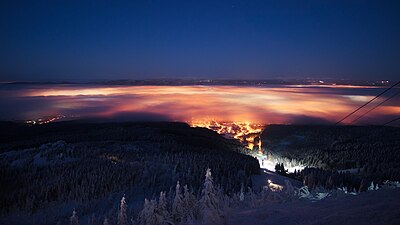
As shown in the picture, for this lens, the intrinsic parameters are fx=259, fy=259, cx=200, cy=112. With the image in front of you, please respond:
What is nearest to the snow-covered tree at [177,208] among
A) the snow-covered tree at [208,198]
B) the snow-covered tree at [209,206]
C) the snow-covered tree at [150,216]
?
the snow-covered tree at [150,216]

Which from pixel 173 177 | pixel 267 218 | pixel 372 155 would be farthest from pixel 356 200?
pixel 372 155

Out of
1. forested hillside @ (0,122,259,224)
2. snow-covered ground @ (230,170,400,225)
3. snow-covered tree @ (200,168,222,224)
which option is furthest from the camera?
forested hillside @ (0,122,259,224)

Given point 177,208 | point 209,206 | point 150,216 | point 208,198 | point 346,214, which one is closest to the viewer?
point 346,214

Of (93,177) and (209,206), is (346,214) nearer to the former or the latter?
(209,206)

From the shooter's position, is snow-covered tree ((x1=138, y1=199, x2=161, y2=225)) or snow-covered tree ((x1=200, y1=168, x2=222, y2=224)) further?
snow-covered tree ((x1=138, y1=199, x2=161, y2=225))

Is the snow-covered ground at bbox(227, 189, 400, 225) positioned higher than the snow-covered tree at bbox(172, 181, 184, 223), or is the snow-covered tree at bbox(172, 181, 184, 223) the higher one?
the snow-covered ground at bbox(227, 189, 400, 225)

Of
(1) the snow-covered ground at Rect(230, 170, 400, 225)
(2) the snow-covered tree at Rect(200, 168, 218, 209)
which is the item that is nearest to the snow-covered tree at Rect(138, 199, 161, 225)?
(2) the snow-covered tree at Rect(200, 168, 218, 209)

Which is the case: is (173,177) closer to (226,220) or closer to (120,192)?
(120,192)

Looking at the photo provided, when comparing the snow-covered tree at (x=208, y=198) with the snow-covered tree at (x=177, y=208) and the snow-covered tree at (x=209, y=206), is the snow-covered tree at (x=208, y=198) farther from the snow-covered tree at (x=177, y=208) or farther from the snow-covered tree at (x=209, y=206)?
the snow-covered tree at (x=177, y=208)

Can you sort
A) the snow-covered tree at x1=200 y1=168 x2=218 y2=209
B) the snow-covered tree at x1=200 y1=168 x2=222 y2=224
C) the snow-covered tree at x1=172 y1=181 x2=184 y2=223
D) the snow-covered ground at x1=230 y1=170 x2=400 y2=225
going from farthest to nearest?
1. the snow-covered tree at x1=172 y1=181 x2=184 y2=223
2. the snow-covered tree at x1=200 y1=168 x2=218 y2=209
3. the snow-covered tree at x1=200 y1=168 x2=222 y2=224
4. the snow-covered ground at x1=230 y1=170 x2=400 y2=225

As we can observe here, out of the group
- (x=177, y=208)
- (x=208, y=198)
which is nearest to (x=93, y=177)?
(x=177, y=208)

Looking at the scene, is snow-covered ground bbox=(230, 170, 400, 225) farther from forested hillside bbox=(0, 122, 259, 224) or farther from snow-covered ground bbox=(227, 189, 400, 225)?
forested hillside bbox=(0, 122, 259, 224)
